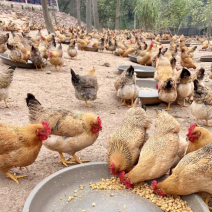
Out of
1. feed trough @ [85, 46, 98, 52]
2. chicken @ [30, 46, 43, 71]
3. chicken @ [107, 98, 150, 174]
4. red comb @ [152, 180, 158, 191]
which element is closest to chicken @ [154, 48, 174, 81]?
chicken @ [107, 98, 150, 174]

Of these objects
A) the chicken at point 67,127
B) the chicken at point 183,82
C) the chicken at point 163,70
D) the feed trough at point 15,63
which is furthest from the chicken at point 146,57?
the chicken at point 67,127

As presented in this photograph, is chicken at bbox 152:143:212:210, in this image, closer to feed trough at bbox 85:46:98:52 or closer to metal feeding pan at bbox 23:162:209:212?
metal feeding pan at bbox 23:162:209:212

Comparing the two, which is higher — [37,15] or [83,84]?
[37,15]

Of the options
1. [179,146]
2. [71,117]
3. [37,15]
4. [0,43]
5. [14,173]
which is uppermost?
[37,15]

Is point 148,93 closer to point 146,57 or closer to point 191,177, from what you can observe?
point 191,177

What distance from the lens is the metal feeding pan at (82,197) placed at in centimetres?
211

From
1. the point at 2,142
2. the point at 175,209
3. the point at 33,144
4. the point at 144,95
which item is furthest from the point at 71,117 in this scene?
the point at 144,95

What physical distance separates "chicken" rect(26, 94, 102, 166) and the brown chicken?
0.86 ft

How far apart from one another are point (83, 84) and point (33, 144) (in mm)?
2660

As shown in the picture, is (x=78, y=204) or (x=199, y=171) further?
(x=78, y=204)

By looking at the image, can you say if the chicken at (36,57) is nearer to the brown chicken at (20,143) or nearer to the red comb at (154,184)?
the brown chicken at (20,143)

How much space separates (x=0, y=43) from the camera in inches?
333

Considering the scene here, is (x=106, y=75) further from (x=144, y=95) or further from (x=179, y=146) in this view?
(x=179, y=146)

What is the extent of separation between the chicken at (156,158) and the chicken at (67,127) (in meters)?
0.71
